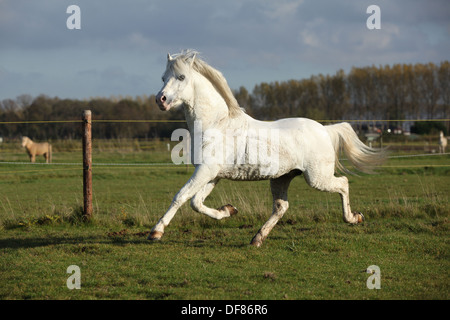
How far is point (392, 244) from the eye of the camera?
19.9 ft

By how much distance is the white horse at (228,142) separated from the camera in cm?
525

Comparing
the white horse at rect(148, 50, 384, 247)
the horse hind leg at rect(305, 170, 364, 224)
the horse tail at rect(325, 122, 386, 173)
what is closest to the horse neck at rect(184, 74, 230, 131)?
the white horse at rect(148, 50, 384, 247)

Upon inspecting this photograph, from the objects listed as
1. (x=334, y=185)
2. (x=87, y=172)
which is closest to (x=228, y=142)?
(x=334, y=185)

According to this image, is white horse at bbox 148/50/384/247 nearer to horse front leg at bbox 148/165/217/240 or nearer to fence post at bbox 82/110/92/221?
horse front leg at bbox 148/165/217/240

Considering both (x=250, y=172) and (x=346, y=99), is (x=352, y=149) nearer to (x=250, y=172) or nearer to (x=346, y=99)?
(x=250, y=172)

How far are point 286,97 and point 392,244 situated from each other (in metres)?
54.6

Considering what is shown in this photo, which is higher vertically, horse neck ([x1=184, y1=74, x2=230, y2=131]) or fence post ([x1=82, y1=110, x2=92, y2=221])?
horse neck ([x1=184, y1=74, x2=230, y2=131])

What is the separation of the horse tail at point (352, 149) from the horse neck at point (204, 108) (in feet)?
5.51

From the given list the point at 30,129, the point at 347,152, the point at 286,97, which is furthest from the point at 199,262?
the point at 286,97

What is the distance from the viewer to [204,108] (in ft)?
17.9

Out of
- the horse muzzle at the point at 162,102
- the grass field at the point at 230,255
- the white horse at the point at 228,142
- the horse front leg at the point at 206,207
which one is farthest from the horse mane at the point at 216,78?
the grass field at the point at 230,255

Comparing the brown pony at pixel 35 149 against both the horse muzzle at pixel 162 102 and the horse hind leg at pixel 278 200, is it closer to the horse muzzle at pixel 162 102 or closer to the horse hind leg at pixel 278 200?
the horse hind leg at pixel 278 200

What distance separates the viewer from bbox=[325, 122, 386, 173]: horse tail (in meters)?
6.42

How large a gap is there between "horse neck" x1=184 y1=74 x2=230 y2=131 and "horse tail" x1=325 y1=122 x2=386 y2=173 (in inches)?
66.1
